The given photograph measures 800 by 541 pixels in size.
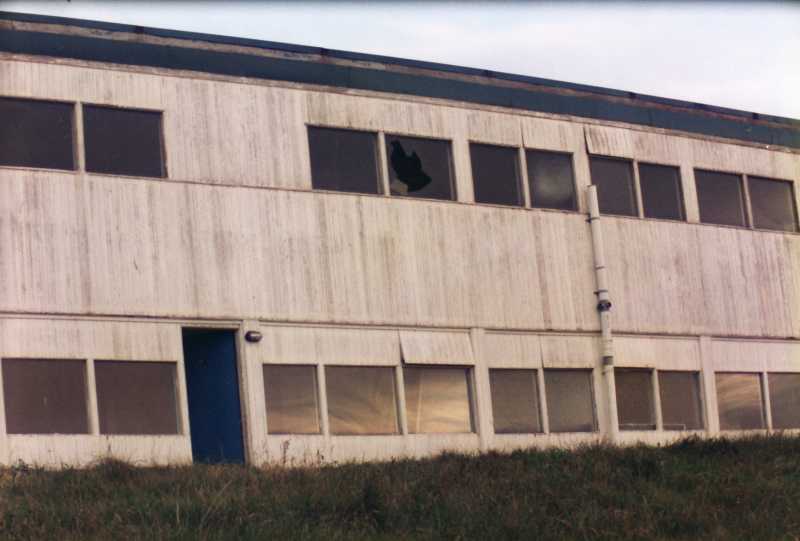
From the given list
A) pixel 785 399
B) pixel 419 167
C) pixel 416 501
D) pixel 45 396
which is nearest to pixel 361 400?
pixel 419 167

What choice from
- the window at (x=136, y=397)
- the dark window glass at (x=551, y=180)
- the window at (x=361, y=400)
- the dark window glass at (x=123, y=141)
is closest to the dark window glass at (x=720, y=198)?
the dark window glass at (x=551, y=180)

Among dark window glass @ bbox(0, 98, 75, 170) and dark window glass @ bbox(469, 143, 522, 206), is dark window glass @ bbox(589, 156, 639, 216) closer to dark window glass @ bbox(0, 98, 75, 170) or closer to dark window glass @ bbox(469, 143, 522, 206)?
dark window glass @ bbox(469, 143, 522, 206)

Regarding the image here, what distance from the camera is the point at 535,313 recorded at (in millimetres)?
28812

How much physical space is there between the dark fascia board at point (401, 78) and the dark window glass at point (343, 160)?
1.01 m

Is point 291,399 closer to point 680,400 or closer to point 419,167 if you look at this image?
point 419,167

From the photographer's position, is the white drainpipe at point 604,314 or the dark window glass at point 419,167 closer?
the dark window glass at point 419,167

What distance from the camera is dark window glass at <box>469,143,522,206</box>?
28797 millimetres

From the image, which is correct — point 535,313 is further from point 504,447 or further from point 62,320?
point 62,320

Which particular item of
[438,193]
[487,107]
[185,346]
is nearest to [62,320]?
[185,346]

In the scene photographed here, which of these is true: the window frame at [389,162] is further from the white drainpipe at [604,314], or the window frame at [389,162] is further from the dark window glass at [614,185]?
the dark window glass at [614,185]

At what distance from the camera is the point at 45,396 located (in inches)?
912

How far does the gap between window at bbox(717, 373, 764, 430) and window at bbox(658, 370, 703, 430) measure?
0.60 m

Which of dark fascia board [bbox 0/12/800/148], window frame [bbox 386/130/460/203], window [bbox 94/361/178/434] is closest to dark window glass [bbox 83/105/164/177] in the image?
dark fascia board [bbox 0/12/800/148]

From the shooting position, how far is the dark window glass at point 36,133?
933 inches
